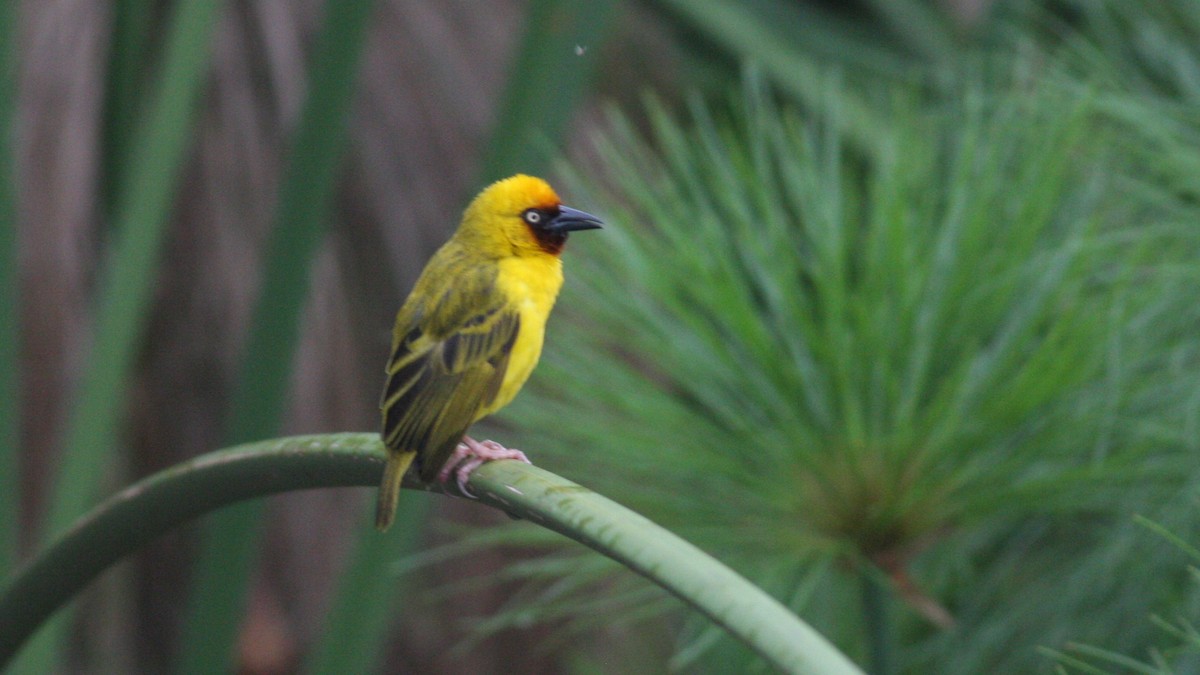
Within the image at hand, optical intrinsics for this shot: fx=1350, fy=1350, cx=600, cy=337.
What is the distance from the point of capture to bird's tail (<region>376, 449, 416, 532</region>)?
681 mm

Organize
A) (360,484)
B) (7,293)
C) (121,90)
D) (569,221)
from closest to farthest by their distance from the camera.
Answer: (360,484) < (569,221) < (7,293) < (121,90)

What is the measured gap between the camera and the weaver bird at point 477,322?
0.75m

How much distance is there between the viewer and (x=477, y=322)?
820 millimetres

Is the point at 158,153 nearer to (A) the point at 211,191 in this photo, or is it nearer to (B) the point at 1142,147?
(A) the point at 211,191

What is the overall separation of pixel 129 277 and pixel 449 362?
15.8 inches

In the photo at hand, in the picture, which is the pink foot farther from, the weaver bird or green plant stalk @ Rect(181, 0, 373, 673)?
green plant stalk @ Rect(181, 0, 373, 673)

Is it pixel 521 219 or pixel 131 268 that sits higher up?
pixel 521 219

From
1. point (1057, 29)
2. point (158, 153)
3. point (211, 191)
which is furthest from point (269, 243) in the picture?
point (1057, 29)

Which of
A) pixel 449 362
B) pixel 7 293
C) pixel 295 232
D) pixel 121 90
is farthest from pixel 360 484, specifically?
pixel 121 90

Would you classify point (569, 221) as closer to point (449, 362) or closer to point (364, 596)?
point (449, 362)

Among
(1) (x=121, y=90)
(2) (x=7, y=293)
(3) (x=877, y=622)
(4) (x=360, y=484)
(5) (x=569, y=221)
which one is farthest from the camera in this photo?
(1) (x=121, y=90)

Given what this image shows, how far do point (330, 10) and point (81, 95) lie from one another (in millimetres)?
573

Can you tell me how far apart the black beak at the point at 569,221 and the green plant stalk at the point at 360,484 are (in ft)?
0.57

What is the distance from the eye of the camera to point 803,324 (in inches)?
39.7
